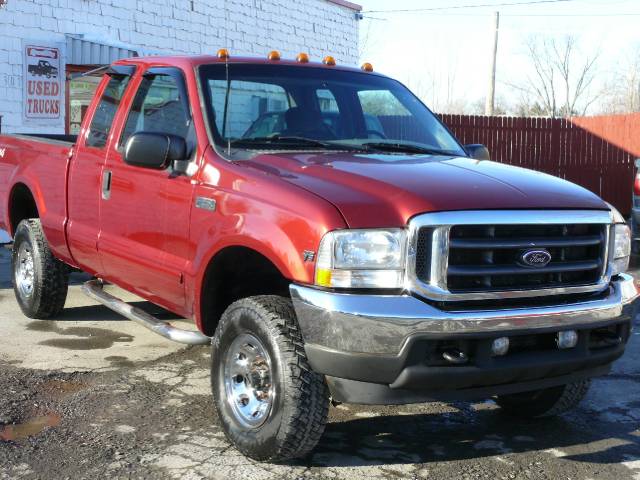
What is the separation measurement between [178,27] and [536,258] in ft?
41.5

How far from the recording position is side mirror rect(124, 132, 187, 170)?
4406 millimetres

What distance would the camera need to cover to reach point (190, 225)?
172 inches

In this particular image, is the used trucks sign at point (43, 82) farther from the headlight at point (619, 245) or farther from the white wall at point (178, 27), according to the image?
the headlight at point (619, 245)

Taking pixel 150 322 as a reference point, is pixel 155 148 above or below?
above

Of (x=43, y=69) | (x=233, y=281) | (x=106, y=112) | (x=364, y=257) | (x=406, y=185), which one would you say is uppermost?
(x=43, y=69)

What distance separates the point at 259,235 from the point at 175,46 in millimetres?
12115

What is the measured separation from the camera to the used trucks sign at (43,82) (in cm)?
1195

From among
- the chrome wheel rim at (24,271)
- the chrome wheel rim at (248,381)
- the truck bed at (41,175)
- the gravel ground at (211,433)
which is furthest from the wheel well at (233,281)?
the chrome wheel rim at (24,271)

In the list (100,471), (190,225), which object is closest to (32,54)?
(190,225)

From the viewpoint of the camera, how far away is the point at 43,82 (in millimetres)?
12188

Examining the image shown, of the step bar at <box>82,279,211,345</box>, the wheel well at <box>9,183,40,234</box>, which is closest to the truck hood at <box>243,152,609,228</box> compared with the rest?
the step bar at <box>82,279,211,345</box>

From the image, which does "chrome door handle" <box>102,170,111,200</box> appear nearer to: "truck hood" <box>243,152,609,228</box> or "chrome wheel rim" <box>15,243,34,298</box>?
"truck hood" <box>243,152,609,228</box>

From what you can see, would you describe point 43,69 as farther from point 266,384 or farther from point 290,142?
point 266,384

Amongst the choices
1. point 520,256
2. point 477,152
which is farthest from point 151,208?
point 520,256
